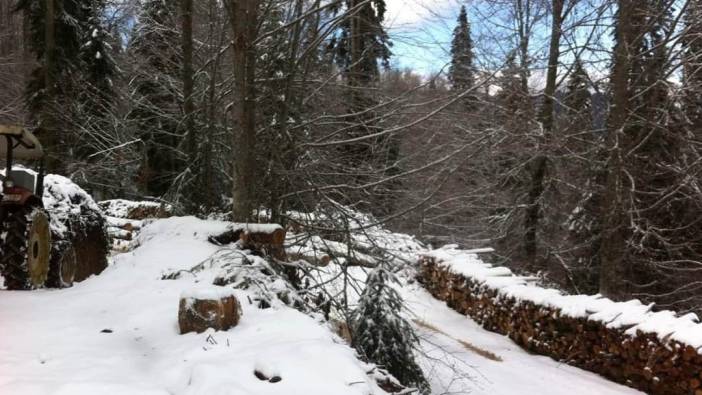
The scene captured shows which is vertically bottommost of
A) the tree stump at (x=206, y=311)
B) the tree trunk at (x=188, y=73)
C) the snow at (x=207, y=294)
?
the tree stump at (x=206, y=311)

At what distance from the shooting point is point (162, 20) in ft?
39.3

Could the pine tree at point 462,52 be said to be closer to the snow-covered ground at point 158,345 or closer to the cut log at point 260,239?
the cut log at point 260,239

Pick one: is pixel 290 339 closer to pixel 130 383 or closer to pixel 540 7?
pixel 130 383

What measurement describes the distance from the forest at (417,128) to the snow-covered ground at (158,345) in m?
1.54

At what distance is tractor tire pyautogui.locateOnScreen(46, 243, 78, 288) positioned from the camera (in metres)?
6.70

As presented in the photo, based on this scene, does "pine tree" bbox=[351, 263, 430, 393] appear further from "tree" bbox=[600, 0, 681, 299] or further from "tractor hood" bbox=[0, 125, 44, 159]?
"tree" bbox=[600, 0, 681, 299]

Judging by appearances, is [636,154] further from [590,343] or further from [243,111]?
[243,111]

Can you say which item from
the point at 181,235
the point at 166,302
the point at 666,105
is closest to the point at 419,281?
the point at 666,105

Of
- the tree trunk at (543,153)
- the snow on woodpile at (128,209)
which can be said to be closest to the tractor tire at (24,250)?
the tree trunk at (543,153)

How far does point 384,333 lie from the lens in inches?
204

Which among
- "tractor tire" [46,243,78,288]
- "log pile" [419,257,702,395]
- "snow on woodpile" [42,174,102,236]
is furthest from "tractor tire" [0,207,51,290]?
"log pile" [419,257,702,395]

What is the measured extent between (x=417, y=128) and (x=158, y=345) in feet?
17.7

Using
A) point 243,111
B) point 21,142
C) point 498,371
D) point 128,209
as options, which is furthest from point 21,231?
point 128,209

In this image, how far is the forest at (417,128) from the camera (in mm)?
7828
